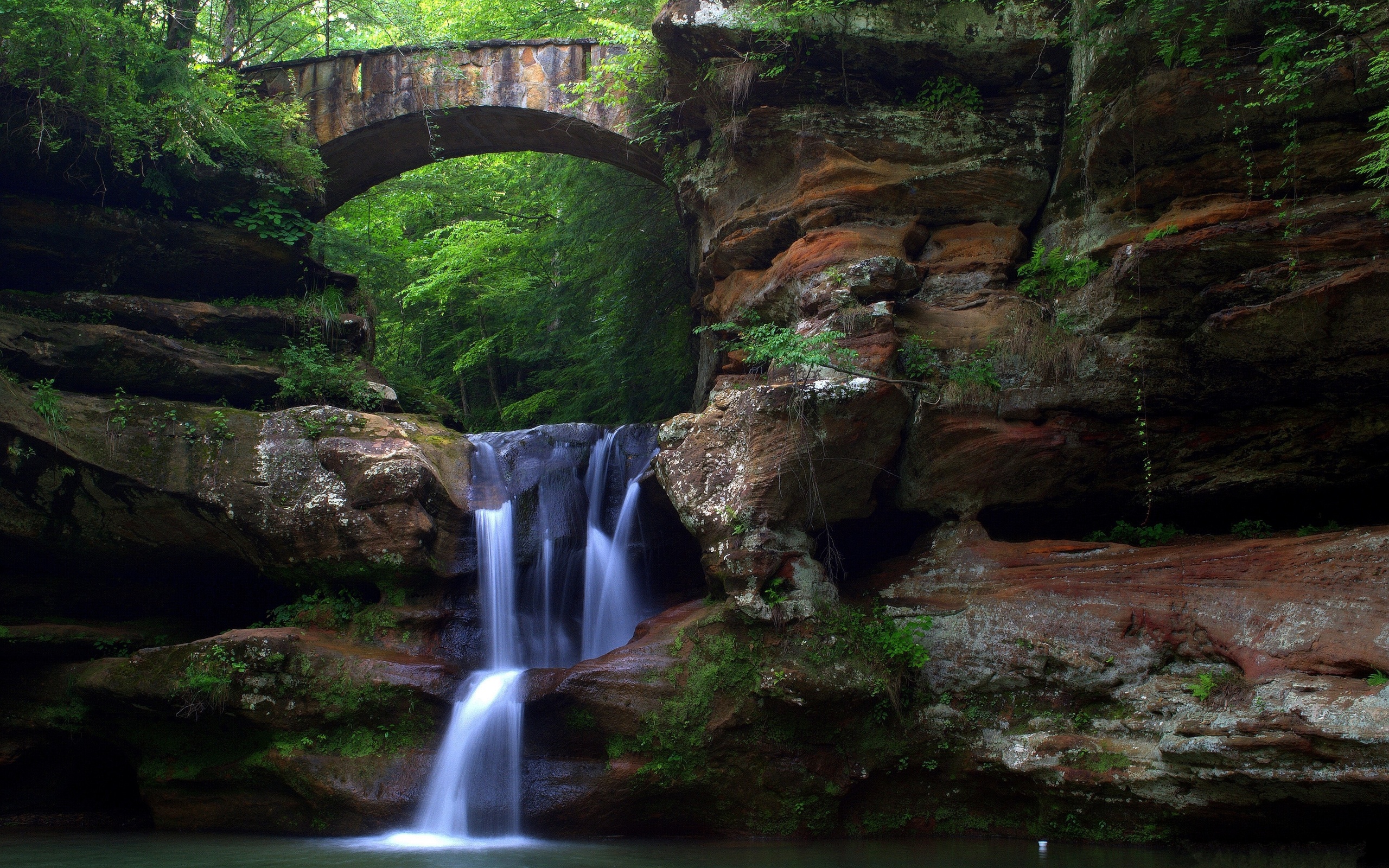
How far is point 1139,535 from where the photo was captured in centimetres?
859

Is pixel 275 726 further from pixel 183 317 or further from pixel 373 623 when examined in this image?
pixel 183 317

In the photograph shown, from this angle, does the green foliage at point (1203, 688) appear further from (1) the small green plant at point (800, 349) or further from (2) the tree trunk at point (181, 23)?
(2) the tree trunk at point (181, 23)

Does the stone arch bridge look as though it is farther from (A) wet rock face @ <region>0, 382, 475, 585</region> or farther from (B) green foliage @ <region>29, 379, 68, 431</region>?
(B) green foliage @ <region>29, 379, 68, 431</region>

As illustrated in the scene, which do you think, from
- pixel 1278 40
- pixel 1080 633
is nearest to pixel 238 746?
pixel 1080 633

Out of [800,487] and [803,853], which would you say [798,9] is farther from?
[803,853]

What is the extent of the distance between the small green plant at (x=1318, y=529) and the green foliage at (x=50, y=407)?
12.1 meters

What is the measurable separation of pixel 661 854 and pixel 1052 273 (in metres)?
6.98

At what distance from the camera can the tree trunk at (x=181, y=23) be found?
1148cm

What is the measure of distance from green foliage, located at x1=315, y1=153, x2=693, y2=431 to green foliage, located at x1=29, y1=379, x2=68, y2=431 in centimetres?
419

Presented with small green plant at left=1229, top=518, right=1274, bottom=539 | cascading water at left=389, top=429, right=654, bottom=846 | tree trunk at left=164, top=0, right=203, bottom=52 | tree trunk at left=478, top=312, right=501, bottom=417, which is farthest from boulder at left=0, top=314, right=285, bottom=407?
small green plant at left=1229, top=518, right=1274, bottom=539

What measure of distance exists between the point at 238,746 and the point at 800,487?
598 centimetres

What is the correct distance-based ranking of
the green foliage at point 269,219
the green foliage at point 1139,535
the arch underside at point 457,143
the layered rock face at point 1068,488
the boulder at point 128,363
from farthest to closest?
the arch underside at point 457,143 → the green foliage at point 269,219 → the boulder at point 128,363 → the green foliage at point 1139,535 → the layered rock face at point 1068,488

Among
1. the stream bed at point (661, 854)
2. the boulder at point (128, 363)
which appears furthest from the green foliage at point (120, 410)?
the stream bed at point (661, 854)

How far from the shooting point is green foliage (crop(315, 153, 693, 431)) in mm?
14492
